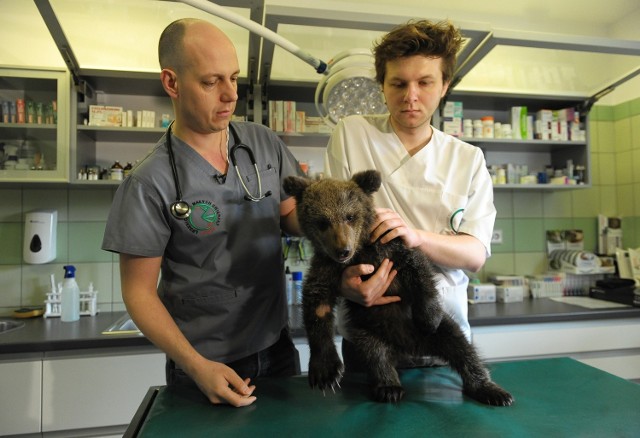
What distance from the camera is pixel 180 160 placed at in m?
1.24

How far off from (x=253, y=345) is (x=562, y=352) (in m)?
2.26

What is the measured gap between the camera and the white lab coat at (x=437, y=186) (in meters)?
1.28

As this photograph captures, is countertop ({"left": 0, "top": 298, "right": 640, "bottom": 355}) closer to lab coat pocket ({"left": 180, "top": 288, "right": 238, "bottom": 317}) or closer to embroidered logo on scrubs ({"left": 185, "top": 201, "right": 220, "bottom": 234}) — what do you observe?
lab coat pocket ({"left": 180, "top": 288, "right": 238, "bottom": 317})

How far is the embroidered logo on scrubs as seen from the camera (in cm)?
120

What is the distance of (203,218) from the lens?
Result: 1217 mm

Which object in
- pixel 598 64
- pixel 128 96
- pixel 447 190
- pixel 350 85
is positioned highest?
pixel 598 64

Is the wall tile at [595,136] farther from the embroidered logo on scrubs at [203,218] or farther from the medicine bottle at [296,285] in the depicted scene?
the embroidered logo on scrubs at [203,218]

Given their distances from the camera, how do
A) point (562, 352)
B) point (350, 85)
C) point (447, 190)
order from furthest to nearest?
1. point (562, 352)
2. point (350, 85)
3. point (447, 190)

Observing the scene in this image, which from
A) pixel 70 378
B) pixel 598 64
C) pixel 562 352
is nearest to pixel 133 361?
pixel 70 378

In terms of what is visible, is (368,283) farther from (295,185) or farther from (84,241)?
(84,241)

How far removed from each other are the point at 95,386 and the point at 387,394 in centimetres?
177

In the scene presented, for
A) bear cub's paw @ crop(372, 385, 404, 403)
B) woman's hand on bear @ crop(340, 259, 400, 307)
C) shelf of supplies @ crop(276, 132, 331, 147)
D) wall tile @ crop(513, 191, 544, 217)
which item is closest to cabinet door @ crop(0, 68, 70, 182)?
shelf of supplies @ crop(276, 132, 331, 147)

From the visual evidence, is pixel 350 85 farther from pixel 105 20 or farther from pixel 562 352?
pixel 562 352

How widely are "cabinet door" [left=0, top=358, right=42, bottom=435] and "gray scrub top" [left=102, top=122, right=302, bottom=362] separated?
134 cm
